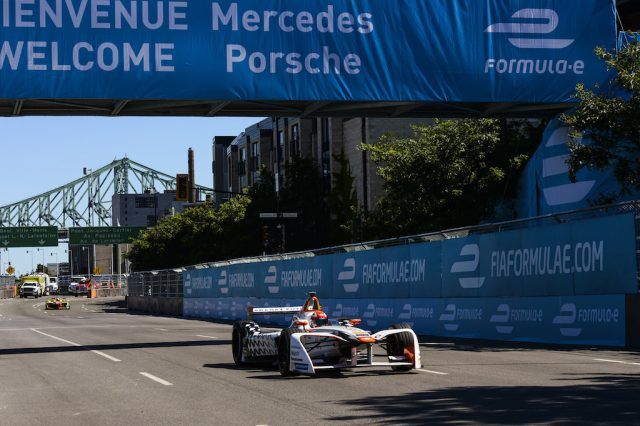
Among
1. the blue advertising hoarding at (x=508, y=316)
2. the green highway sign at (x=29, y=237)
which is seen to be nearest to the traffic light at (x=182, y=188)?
the blue advertising hoarding at (x=508, y=316)

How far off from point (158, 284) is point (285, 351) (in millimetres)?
49425

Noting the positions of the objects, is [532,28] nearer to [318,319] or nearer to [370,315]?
[370,315]

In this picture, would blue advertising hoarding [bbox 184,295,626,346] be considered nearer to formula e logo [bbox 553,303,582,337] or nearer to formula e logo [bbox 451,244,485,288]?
formula e logo [bbox 553,303,582,337]

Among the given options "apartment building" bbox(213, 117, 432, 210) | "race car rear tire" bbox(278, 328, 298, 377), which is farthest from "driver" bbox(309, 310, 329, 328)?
"apartment building" bbox(213, 117, 432, 210)

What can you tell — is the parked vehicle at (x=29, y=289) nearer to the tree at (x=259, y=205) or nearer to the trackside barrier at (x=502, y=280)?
the tree at (x=259, y=205)

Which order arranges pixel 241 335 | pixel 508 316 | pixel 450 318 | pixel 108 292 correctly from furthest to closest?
pixel 108 292, pixel 450 318, pixel 508 316, pixel 241 335

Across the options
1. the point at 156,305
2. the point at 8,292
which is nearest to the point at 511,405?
the point at 156,305

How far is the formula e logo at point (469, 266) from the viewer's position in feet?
82.4

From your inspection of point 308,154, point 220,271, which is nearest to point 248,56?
A: point 220,271

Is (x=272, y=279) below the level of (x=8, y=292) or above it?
above

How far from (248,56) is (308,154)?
162ft

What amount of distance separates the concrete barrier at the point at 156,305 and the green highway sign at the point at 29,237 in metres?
57.3

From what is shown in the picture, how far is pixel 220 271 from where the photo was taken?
49.1 m

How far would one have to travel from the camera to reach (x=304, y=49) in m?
25.5
